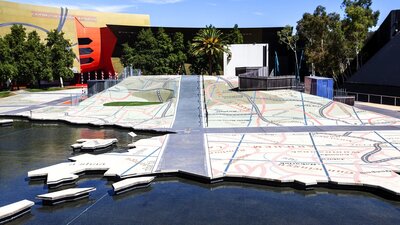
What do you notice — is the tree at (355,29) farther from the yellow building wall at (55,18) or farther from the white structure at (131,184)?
the yellow building wall at (55,18)

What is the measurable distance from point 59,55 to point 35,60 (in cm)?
660

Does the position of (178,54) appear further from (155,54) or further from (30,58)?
(30,58)

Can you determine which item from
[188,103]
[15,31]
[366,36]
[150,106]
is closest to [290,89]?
[188,103]

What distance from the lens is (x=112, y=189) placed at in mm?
15523

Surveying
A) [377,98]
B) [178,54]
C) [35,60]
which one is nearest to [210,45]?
[178,54]

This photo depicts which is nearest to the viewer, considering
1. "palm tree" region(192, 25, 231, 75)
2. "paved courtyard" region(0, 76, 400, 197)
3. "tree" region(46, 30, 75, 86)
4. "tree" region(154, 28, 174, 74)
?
"paved courtyard" region(0, 76, 400, 197)

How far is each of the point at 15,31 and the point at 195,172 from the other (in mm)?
56153

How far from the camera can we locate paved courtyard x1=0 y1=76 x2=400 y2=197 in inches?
655

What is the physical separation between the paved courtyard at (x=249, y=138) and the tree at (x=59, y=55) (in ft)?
93.5

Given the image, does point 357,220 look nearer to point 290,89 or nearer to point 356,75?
point 290,89

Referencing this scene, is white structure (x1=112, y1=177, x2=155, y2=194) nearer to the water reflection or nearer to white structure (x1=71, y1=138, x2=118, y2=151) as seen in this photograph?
the water reflection

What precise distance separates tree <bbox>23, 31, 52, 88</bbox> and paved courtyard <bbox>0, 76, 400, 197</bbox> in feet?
75.0

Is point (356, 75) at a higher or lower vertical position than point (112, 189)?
higher

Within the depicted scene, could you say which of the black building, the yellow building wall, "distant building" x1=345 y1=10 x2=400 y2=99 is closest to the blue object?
"distant building" x1=345 y1=10 x2=400 y2=99
